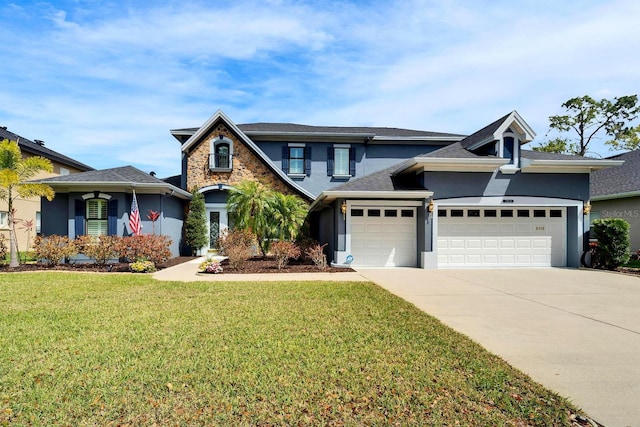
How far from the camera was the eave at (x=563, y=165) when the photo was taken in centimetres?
1338

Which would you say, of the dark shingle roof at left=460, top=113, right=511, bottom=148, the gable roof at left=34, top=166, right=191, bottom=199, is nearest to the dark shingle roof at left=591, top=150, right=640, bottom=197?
the dark shingle roof at left=460, top=113, right=511, bottom=148

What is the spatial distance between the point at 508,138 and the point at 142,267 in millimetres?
13883

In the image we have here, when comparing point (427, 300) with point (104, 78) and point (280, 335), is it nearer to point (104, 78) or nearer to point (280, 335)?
point (280, 335)

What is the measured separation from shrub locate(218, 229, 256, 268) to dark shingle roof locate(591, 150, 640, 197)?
1686 centimetres

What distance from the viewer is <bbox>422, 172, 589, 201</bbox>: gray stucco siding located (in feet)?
44.1

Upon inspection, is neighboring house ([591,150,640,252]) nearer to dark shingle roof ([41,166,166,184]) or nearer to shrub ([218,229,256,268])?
shrub ([218,229,256,268])

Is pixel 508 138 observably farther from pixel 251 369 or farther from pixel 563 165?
pixel 251 369

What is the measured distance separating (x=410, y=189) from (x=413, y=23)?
5610mm

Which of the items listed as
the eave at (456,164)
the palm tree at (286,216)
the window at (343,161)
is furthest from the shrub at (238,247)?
the window at (343,161)

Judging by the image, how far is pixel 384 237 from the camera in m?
13.8

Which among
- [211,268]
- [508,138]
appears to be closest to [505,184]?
[508,138]

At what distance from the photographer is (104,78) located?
12969mm

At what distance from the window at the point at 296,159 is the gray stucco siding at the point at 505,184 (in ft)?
26.6

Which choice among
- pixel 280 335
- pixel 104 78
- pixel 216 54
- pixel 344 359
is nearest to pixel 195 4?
pixel 216 54
